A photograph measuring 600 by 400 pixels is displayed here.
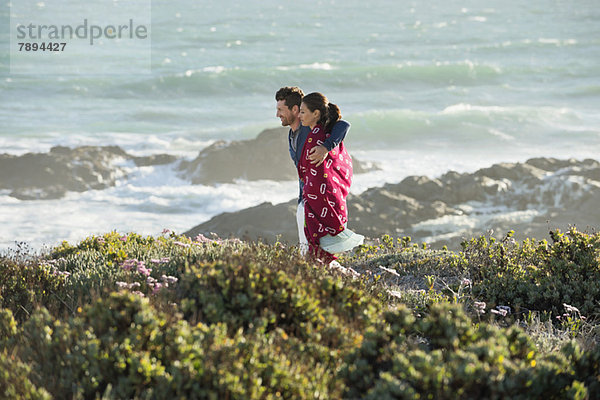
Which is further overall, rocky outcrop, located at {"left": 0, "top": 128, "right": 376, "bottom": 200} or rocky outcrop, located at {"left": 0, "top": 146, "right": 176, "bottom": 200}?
rocky outcrop, located at {"left": 0, "top": 128, "right": 376, "bottom": 200}

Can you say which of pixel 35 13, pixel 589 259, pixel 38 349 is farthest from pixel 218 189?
pixel 35 13

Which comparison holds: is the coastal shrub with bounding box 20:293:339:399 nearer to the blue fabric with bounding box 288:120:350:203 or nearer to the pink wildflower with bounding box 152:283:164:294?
the pink wildflower with bounding box 152:283:164:294

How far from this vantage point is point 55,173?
2280 centimetres

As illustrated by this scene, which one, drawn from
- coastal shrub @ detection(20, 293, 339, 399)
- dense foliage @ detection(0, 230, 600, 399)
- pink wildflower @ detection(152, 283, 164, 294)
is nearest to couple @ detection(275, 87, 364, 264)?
dense foliage @ detection(0, 230, 600, 399)

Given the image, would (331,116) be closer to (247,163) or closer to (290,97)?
(290,97)

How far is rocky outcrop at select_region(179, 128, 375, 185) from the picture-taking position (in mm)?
23719

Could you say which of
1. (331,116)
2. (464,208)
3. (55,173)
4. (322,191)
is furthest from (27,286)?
(55,173)

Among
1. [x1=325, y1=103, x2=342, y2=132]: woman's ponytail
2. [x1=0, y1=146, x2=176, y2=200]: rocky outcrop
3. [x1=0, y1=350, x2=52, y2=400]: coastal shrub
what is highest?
[x1=325, y1=103, x2=342, y2=132]: woman's ponytail

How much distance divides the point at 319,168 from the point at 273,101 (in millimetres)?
35287

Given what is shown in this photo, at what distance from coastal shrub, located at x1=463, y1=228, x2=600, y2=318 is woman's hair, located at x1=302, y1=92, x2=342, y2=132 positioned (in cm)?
221

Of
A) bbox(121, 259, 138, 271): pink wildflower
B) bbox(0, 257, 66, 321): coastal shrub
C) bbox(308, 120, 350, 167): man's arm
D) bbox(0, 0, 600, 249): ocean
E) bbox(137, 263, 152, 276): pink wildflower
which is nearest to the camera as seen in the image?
bbox(137, 263, 152, 276): pink wildflower

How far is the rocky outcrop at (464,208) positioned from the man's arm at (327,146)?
8.19 m

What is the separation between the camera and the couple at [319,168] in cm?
624

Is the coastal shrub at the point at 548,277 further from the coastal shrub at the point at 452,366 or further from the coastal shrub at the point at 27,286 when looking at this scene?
the coastal shrub at the point at 27,286
